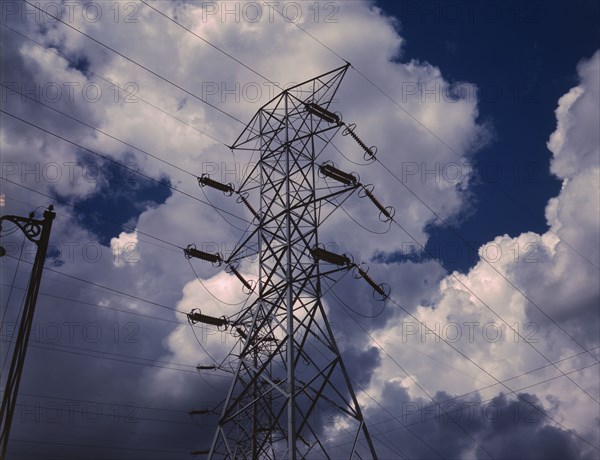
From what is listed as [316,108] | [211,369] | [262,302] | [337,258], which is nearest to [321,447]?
[262,302]

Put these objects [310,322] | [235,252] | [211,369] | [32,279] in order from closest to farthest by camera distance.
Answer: [32,279]
[310,322]
[235,252]
[211,369]

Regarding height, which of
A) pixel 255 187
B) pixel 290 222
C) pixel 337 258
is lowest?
pixel 337 258

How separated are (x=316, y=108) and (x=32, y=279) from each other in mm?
15508

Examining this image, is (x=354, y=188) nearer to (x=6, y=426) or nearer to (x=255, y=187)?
(x=255, y=187)

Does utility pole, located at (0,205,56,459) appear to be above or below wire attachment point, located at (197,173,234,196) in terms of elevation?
below

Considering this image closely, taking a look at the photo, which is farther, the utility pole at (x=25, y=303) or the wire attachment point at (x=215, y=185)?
the wire attachment point at (x=215, y=185)

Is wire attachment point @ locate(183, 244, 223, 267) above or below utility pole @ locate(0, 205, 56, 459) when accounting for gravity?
above

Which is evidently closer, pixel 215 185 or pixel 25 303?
pixel 25 303

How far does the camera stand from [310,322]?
65.5 ft

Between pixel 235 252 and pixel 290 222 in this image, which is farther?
pixel 235 252

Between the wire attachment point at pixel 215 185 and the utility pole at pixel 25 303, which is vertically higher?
the wire attachment point at pixel 215 185

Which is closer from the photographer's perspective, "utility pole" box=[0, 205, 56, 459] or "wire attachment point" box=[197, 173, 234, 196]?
"utility pole" box=[0, 205, 56, 459]

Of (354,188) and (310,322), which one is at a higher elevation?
(354,188)

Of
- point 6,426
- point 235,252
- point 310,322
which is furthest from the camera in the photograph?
point 235,252
